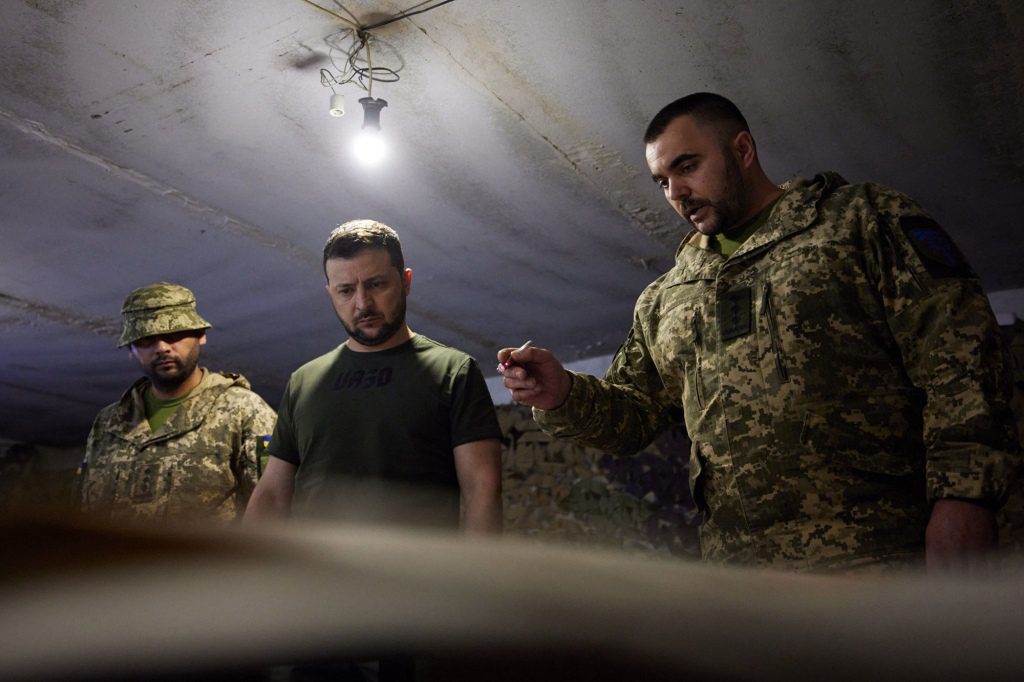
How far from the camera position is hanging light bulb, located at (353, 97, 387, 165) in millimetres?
2781

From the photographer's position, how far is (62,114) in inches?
115

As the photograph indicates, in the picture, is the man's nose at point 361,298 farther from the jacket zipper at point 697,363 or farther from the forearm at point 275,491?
the jacket zipper at point 697,363

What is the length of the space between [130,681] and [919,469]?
157 cm

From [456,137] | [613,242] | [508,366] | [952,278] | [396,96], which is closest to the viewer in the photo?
[952,278]

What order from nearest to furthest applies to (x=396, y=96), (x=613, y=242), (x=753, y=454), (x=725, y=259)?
(x=753, y=454), (x=725, y=259), (x=396, y=96), (x=613, y=242)

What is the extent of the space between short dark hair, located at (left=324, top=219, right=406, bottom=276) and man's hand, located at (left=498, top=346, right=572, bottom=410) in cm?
64

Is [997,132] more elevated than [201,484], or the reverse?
[997,132]

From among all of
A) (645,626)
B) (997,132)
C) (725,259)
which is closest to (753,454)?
(725,259)

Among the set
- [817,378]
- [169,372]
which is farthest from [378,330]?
[169,372]

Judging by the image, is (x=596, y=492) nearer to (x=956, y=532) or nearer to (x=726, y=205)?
(x=726, y=205)

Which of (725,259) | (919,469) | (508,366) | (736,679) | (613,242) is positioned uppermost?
(613,242)

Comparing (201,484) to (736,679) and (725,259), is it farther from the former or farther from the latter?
(736,679)

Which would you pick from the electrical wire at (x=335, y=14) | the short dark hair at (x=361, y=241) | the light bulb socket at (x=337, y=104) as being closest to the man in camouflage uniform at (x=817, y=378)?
the short dark hair at (x=361, y=241)

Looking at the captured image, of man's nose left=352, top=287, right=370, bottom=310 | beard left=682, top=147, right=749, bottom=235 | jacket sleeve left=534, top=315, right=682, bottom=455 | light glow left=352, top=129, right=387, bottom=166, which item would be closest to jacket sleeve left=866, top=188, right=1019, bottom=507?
beard left=682, top=147, right=749, bottom=235
